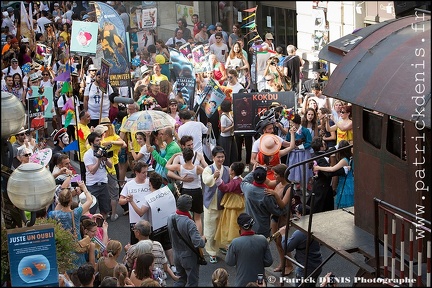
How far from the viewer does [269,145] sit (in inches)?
527

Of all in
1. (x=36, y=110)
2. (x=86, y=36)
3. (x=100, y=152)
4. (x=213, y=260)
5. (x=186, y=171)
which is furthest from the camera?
(x=86, y=36)

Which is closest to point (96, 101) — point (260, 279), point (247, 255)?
point (247, 255)

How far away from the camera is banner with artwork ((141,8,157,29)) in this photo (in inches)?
961

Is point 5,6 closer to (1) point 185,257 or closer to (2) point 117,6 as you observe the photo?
(2) point 117,6

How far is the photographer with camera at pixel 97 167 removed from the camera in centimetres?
1340

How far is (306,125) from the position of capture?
15.2 meters

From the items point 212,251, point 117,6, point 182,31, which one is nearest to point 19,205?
point 212,251

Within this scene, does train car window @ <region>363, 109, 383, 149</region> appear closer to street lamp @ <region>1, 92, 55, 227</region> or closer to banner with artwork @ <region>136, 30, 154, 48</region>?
street lamp @ <region>1, 92, 55, 227</region>

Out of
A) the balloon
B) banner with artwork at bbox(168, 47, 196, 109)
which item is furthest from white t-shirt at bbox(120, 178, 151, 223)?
the balloon

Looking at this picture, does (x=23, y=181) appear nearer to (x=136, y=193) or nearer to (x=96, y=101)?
(x=136, y=193)

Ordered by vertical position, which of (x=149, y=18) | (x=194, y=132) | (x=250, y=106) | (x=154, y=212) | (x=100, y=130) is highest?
(x=149, y=18)

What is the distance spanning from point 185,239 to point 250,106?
545 centimetres

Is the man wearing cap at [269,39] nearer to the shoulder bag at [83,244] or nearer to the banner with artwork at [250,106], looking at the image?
the banner with artwork at [250,106]

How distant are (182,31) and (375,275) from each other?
54.3 ft
